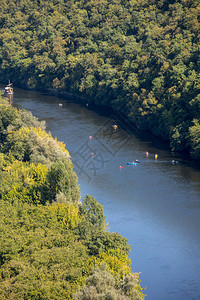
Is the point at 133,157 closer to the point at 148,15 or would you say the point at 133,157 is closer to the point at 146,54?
the point at 146,54

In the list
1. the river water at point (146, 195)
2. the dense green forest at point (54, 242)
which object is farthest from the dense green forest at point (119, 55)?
the dense green forest at point (54, 242)

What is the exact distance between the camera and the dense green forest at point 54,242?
135ft

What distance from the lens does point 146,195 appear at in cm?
7169

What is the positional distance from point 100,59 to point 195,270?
9036 centimetres

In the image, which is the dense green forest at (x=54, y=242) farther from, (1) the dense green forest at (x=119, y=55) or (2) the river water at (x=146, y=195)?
(1) the dense green forest at (x=119, y=55)

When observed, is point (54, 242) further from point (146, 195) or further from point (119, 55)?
point (119, 55)

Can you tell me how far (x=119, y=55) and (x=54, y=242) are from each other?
87080 millimetres

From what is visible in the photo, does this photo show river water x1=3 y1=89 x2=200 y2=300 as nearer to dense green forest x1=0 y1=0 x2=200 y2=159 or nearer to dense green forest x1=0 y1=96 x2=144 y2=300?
dense green forest x1=0 y1=96 x2=144 y2=300

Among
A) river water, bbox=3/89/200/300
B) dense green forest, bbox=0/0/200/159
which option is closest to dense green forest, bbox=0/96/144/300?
river water, bbox=3/89/200/300

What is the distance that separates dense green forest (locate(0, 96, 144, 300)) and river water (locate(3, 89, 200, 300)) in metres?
4.92

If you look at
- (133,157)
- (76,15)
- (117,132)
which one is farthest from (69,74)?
(133,157)

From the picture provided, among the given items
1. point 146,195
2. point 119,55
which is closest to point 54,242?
point 146,195

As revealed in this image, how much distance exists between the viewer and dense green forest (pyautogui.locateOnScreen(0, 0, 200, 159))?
96.8m

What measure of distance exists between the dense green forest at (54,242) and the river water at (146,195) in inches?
194
